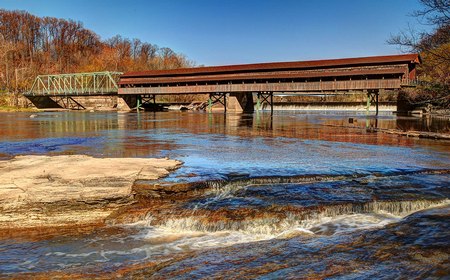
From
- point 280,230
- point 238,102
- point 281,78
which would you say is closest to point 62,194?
point 280,230

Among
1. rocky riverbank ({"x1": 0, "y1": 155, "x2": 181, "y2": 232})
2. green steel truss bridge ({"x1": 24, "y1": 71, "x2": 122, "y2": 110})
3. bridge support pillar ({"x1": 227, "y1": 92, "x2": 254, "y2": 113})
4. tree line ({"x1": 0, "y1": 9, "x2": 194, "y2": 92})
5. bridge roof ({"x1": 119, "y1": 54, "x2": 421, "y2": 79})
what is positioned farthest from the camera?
tree line ({"x1": 0, "y1": 9, "x2": 194, "y2": 92})

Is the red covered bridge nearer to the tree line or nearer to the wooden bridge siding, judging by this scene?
the wooden bridge siding

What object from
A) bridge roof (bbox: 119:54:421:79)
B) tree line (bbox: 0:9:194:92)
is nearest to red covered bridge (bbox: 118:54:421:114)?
bridge roof (bbox: 119:54:421:79)

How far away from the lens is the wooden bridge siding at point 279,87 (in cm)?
4341

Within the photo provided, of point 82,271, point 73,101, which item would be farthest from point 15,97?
point 82,271

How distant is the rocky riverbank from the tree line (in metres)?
80.6

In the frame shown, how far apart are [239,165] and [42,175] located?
17.5ft

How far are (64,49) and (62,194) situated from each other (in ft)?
354

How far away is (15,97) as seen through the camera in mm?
70438

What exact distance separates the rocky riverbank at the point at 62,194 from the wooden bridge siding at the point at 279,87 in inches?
1564

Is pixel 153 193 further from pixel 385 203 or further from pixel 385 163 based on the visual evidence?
pixel 385 163

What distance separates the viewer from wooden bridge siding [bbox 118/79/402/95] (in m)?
43.4

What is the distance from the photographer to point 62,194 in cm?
733

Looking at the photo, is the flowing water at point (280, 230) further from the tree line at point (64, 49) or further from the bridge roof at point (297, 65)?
the tree line at point (64, 49)
